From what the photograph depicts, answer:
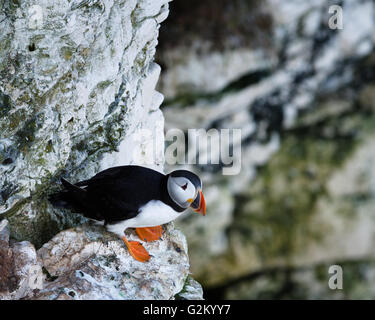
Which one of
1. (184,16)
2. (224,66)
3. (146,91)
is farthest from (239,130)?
(146,91)

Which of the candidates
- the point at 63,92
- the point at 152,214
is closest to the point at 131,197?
the point at 152,214

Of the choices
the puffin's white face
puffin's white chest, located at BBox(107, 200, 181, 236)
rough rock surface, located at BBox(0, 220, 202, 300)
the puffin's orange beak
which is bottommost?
rough rock surface, located at BBox(0, 220, 202, 300)

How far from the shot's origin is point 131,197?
3318 millimetres

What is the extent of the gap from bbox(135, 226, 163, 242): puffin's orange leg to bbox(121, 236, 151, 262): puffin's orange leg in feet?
0.42

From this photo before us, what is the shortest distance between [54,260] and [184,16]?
550cm

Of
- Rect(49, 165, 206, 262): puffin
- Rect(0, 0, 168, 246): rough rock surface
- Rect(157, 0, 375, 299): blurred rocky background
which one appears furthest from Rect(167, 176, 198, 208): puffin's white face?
Rect(157, 0, 375, 299): blurred rocky background

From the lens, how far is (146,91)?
415 cm

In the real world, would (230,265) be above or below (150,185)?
below

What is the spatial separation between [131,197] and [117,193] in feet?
0.29

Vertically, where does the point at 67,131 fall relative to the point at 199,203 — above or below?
above

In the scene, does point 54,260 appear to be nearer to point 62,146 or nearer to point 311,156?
point 62,146

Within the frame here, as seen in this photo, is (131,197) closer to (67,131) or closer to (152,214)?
(152,214)

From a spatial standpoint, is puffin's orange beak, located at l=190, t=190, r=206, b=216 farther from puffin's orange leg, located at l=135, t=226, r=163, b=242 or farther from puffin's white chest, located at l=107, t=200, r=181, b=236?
puffin's orange leg, located at l=135, t=226, r=163, b=242

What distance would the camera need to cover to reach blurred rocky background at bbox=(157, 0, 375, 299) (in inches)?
320
